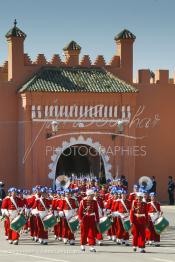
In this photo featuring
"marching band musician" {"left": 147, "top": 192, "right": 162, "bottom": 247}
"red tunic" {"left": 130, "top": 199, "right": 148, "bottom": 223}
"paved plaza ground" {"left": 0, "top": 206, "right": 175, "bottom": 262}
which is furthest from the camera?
"marching band musician" {"left": 147, "top": 192, "right": 162, "bottom": 247}

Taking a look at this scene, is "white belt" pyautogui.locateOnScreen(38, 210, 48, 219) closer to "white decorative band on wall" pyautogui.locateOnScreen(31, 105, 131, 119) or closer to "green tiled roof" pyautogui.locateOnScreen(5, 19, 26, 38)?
"white decorative band on wall" pyautogui.locateOnScreen(31, 105, 131, 119)

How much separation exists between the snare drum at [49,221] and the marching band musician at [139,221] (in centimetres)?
307

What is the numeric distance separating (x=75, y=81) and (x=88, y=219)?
16.0m

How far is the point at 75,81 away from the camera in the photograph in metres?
39.7

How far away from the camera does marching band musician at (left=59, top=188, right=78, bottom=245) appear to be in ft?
85.6

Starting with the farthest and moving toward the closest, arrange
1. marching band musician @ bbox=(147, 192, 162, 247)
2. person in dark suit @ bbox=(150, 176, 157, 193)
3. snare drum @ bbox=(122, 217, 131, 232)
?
person in dark suit @ bbox=(150, 176, 157, 193) < snare drum @ bbox=(122, 217, 131, 232) < marching band musician @ bbox=(147, 192, 162, 247)

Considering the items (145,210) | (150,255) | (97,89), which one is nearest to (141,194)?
(145,210)

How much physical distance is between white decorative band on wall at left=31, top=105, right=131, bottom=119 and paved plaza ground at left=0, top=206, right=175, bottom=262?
40.5ft

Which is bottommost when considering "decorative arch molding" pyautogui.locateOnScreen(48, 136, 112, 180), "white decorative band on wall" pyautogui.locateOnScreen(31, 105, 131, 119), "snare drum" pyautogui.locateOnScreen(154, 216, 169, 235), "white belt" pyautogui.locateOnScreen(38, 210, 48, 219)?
"snare drum" pyautogui.locateOnScreen(154, 216, 169, 235)

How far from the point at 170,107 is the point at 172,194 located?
4.21 m

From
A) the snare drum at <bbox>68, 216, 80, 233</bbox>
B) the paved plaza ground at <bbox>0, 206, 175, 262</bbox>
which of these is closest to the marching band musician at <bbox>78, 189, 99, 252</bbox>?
the paved plaza ground at <bbox>0, 206, 175, 262</bbox>

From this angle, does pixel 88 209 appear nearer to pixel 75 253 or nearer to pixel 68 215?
pixel 75 253

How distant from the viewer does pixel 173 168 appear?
4156 centimetres

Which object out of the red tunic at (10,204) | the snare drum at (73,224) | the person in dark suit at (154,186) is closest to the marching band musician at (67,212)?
the snare drum at (73,224)
